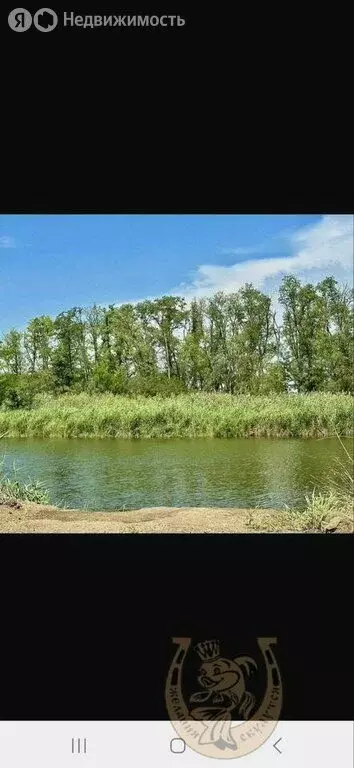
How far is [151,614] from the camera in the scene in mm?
3291

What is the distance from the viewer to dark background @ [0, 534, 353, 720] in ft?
9.75

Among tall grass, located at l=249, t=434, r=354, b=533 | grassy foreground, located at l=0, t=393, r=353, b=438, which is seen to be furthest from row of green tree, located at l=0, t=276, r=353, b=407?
tall grass, located at l=249, t=434, r=354, b=533

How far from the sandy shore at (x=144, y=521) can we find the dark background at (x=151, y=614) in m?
0.70

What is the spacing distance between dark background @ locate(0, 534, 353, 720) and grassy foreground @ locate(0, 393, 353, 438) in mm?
2424

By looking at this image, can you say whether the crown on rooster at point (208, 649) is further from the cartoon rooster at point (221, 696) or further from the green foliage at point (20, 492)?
the green foliage at point (20, 492)

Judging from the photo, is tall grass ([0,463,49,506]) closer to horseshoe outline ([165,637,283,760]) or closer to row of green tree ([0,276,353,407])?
row of green tree ([0,276,353,407])

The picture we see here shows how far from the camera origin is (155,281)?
6430mm

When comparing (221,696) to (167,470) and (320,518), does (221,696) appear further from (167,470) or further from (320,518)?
(167,470)

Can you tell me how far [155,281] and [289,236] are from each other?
5.57ft
